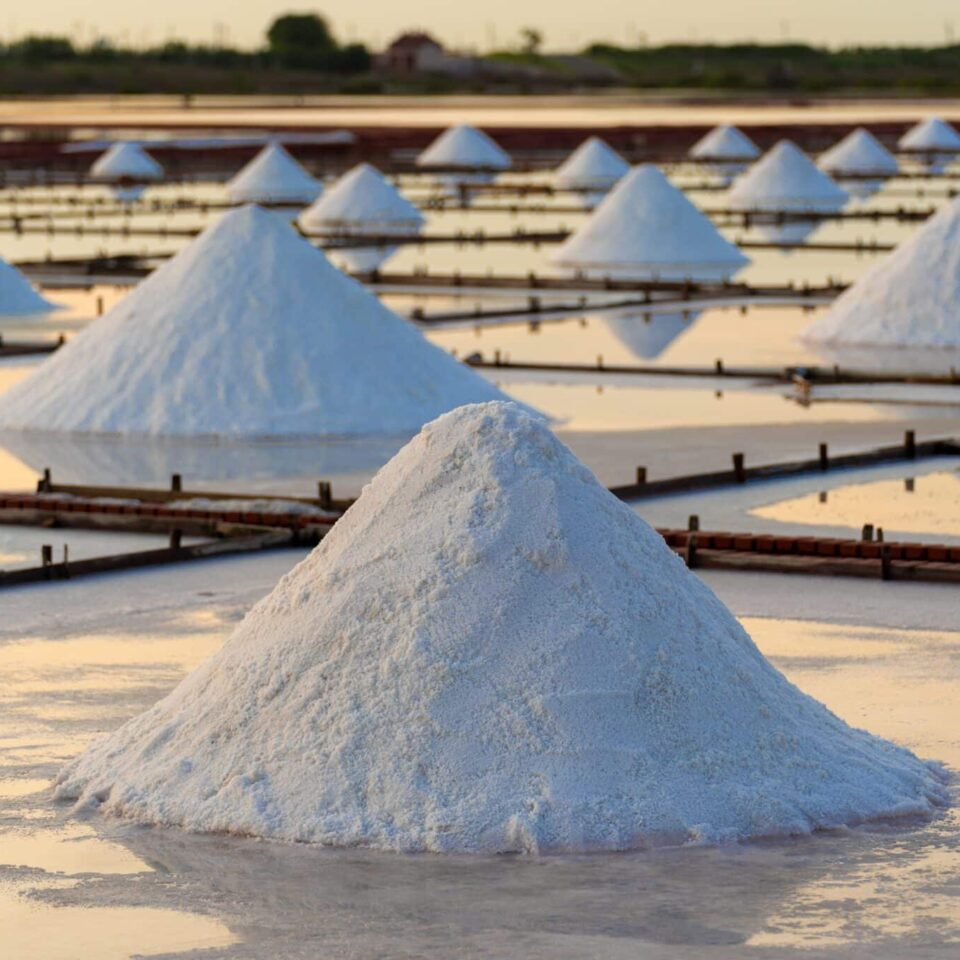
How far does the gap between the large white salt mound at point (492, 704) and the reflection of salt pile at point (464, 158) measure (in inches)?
1977

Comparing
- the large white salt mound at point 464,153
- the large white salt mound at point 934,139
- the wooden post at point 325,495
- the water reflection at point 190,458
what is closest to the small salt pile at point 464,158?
the large white salt mound at point 464,153

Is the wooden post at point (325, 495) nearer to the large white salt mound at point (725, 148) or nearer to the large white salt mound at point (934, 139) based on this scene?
the large white salt mound at point (725, 148)

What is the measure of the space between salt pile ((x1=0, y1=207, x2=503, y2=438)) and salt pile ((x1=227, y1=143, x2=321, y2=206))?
2889cm

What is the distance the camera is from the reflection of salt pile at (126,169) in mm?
53062

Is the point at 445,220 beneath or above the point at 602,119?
beneath

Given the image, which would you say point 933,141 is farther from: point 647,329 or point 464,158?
point 647,329

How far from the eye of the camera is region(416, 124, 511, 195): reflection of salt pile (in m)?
57.8

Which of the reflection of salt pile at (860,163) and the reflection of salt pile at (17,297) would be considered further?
the reflection of salt pile at (860,163)

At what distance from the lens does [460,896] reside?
6.23m

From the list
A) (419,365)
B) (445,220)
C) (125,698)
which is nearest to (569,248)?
(445,220)

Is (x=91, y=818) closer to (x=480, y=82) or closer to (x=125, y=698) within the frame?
(x=125, y=698)

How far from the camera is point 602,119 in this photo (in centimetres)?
8019

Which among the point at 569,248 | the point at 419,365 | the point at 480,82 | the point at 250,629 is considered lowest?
the point at 250,629

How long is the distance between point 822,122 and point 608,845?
70169mm
